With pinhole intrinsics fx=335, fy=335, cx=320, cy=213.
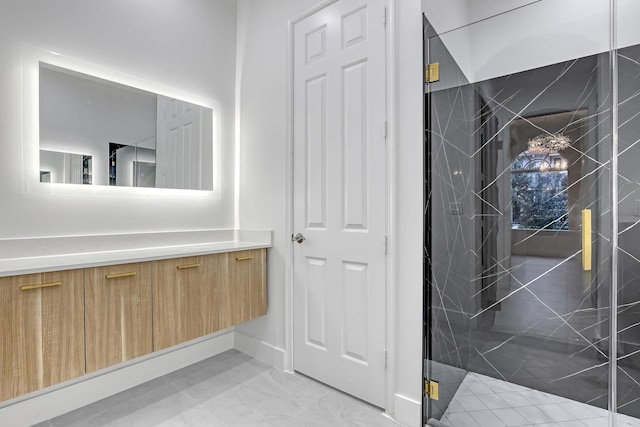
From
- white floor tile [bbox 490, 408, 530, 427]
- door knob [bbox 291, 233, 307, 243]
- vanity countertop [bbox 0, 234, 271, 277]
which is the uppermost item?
door knob [bbox 291, 233, 307, 243]

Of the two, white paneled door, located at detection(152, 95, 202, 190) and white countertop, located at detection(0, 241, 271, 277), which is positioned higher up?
white paneled door, located at detection(152, 95, 202, 190)

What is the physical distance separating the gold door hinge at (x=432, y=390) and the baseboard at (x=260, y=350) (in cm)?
110

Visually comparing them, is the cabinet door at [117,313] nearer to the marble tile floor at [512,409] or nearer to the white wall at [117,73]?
the white wall at [117,73]

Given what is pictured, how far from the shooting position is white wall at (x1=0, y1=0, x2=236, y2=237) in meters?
1.85

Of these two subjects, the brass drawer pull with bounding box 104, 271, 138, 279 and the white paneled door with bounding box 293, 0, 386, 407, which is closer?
the brass drawer pull with bounding box 104, 271, 138, 279

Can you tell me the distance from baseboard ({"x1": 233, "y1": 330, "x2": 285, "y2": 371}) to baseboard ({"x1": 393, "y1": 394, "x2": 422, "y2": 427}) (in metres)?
0.94

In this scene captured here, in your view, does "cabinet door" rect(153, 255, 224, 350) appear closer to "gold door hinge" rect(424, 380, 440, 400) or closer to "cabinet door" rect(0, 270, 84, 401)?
"cabinet door" rect(0, 270, 84, 401)

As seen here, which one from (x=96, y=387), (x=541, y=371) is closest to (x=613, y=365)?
(x=541, y=371)

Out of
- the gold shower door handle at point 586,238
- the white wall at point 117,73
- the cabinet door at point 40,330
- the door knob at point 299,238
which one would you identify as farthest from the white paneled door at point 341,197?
the cabinet door at point 40,330

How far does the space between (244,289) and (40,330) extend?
1.18 meters

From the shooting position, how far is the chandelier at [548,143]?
5.10 feet

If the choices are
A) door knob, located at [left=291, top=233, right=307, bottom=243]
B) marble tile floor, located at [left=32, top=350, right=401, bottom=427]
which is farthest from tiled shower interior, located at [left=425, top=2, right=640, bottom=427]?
door knob, located at [left=291, top=233, right=307, bottom=243]

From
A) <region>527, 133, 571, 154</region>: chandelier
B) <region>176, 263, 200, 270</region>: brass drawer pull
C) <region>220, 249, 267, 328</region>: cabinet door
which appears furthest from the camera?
<region>220, 249, 267, 328</region>: cabinet door

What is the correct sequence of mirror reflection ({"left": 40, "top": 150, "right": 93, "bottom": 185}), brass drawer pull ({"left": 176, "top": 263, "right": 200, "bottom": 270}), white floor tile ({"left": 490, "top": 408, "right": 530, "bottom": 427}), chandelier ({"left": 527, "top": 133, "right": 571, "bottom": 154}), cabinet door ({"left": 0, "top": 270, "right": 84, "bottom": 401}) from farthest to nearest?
1. brass drawer pull ({"left": 176, "top": 263, "right": 200, "bottom": 270})
2. mirror reflection ({"left": 40, "top": 150, "right": 93, "bottom": 185})
3. white floor tile ({"left": 490, "top": 408, "right": 530, "bottom": 427})
4. chandelier ({"left": 527, "top": 133, "right": 571, "bottom": 154})
5. cabinet door ({"left": 0, "top": 270, "right": 84, "bottom": 401})
